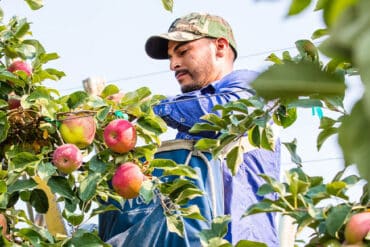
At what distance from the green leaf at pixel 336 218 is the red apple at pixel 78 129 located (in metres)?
0.76

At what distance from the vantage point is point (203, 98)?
85.7 inches

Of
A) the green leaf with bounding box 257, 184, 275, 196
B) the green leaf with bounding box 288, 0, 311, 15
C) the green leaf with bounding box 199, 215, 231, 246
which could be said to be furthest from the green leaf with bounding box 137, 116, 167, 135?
the green leaf with bounding box 288, 0, 311, 15

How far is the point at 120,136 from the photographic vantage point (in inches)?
67.0

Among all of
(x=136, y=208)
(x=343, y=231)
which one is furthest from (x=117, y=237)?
(x=343, y=231)

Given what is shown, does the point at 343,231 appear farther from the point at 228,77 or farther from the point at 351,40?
the point at 228,77

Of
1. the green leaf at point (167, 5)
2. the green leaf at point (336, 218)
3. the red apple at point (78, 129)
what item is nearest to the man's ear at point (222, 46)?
the red apple at point (78, 129)

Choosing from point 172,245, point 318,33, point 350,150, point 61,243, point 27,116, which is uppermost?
point 350,150

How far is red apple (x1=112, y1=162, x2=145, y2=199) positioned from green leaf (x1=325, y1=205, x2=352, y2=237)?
609 mm

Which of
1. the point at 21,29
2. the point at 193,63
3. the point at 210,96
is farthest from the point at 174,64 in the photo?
the point at 21,29

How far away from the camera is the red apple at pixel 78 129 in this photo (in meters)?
1.78

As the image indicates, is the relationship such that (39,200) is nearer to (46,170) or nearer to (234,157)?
(46,170)

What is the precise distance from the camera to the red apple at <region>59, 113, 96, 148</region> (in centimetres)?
178

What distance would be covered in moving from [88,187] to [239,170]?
0.58 meters

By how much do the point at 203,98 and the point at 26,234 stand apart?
2.41ft
